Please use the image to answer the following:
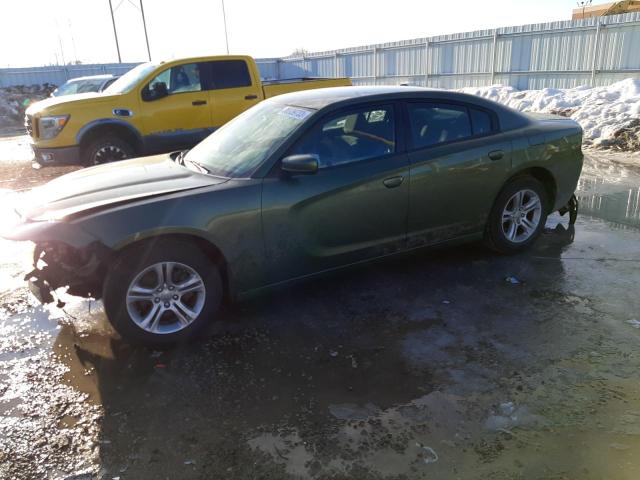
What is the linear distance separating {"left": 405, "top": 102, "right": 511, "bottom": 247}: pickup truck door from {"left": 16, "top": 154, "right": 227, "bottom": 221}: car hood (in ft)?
5.53

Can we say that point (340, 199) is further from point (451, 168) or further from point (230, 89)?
point (230, 89)

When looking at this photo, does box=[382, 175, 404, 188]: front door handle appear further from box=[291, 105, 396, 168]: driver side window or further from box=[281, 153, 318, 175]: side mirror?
box=[281, 153, 318, 175]: side mirror

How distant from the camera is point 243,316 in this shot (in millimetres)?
4242

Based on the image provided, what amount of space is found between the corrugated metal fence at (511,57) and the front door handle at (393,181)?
542 inches

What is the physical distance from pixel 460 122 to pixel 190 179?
97.4 inches

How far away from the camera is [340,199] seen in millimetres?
4109

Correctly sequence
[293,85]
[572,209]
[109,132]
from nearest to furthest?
[572,209] → [109,132] → [293,85]

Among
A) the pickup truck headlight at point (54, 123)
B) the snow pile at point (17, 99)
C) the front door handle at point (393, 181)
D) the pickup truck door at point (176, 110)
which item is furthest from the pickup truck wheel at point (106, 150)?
the snow pile at point (17, 99)

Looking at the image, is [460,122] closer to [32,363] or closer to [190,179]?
[190,179]

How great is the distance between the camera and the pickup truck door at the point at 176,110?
9.08 metres

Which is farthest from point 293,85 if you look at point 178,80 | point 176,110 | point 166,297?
point 166,297

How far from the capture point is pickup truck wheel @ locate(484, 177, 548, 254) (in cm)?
514

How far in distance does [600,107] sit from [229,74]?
28.6ft

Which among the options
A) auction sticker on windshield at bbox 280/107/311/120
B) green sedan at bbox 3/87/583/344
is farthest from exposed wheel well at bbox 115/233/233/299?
auction sticker on windshield at bbox 280/107/311/120
